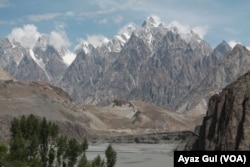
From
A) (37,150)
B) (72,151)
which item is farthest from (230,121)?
(37,150)

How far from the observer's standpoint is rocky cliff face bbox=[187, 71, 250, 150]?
114 m

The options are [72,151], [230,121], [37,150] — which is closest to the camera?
[72,151]

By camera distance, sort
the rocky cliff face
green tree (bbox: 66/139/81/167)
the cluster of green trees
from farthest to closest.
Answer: the rocky cliff face, green tree (bbox: 66/139/81/167), the cluster of green trees

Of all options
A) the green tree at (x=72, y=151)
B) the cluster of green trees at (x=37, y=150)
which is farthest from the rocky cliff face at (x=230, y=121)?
the green tree at (x=72, y=151)

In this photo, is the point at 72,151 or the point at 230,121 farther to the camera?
the point at 230,121

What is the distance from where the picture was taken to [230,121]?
120625 mm

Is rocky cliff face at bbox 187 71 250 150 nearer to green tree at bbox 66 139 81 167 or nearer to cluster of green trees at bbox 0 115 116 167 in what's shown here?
cluster of green trees at bbox 0 115 116 167

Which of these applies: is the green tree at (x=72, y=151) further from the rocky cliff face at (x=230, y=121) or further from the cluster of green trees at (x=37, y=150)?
the rocky cliff face at (x=230, y=121)

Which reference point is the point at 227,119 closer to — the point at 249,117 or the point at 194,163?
the point at 249,117

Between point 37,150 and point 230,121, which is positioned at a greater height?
point 230,121

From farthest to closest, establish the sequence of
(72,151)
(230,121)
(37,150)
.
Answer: (230,121) < (37,150) < (72,151)

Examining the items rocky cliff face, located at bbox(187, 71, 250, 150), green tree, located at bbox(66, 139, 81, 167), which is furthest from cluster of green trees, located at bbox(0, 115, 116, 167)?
rocky cliff face, located at bbox(187, 71, 250, 150)

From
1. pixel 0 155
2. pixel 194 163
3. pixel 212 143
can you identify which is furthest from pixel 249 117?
pixel 194 163

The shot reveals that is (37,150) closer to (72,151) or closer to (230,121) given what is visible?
(72,151)
